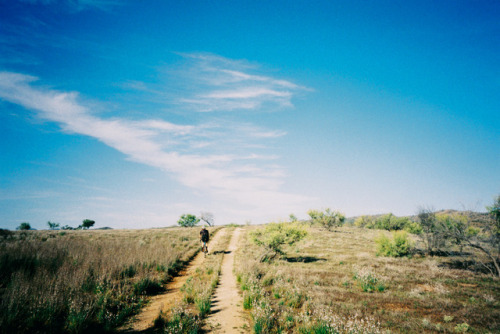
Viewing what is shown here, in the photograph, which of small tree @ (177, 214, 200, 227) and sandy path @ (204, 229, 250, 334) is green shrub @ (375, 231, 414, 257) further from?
small tree @ (177, 214, 200, 227)

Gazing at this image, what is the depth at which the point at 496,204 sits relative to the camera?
71.8 ft

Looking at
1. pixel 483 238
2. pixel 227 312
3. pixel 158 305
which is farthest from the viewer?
pixel 483 238

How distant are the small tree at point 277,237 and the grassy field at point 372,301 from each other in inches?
126

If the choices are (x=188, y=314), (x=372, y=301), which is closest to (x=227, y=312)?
(x=188, y=314)

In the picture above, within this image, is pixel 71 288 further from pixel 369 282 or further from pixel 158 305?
pixel 369 282

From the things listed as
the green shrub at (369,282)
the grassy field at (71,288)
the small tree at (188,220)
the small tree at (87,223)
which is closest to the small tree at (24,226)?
the small tree at (87,223)

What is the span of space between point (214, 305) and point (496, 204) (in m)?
31.0

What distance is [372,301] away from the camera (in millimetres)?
10383

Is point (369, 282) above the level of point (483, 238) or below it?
below

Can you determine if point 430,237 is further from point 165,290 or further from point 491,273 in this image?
point 165,290

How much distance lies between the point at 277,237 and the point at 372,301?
849 centimetres

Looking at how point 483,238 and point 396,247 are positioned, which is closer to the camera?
point 483,238

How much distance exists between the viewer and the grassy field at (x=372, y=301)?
679 cm

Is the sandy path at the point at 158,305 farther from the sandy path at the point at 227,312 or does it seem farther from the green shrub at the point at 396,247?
the green shrub at the point at 396,247
